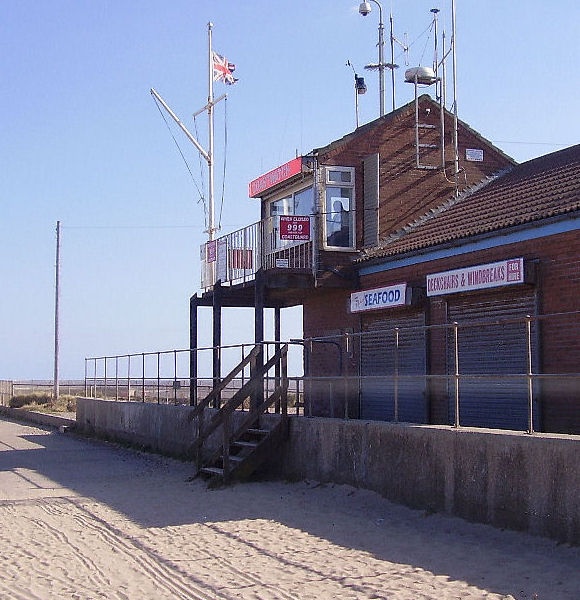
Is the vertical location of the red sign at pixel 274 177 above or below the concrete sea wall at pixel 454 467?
above

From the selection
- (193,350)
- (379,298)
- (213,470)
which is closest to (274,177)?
(193,350)

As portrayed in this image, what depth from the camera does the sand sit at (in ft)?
27.8

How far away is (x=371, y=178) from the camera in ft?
68.6

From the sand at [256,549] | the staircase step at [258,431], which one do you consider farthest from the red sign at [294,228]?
the sand at [256,549]

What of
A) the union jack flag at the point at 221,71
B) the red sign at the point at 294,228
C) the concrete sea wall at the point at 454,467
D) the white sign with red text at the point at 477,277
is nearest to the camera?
the concrete sea wall at the point at 454,467

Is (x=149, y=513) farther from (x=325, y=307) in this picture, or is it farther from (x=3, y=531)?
(x=325, y=307)

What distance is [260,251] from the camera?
2152 cm

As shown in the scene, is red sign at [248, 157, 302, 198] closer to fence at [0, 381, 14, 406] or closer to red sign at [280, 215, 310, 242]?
red sign at [280, 215, 310, 242]

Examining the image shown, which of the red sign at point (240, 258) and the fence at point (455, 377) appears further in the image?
the red sign at point (240, 258)

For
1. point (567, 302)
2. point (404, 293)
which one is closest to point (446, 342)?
point (404, 293)

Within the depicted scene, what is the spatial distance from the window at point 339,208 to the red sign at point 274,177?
81 cm

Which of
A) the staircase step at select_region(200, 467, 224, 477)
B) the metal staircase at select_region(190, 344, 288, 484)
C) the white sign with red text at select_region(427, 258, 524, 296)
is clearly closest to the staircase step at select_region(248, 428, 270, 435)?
the metal staircase at select_region(190, 344, 288, 484)

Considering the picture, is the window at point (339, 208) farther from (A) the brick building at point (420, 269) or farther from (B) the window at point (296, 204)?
(B) the window at point (296, 204)

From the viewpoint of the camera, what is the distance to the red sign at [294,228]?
20.0 meters
